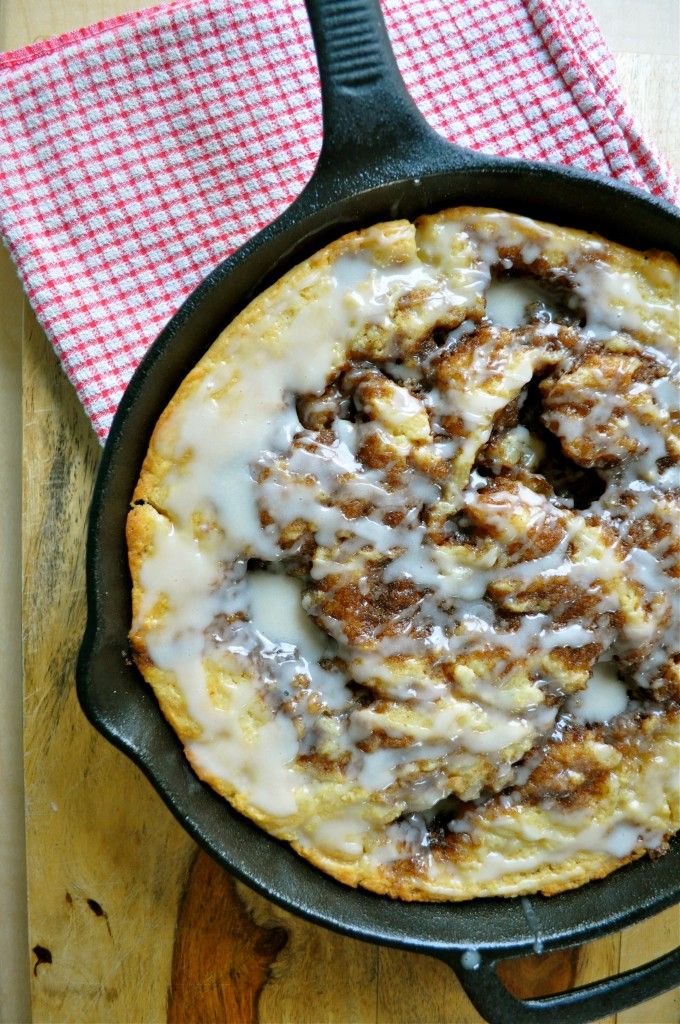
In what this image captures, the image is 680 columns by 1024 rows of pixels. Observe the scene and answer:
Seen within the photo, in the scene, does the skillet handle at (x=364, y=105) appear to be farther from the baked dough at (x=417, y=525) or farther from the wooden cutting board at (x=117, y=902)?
the wooden cutting board at (x=117, y=902)

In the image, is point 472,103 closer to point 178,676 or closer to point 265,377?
point 265,377

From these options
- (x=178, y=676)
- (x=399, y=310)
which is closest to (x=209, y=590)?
(x=178, y=676)

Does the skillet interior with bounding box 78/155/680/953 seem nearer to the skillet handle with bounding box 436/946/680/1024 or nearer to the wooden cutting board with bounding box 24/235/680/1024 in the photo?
the skillet handle with bounding box 436/946/680/1024

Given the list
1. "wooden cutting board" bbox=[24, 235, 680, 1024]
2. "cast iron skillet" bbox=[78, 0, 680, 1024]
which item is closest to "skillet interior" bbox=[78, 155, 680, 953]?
"cast iron skillet" bbox=[78, 0, 680, 1024]

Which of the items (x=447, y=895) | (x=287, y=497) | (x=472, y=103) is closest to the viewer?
(x=287, y=497)

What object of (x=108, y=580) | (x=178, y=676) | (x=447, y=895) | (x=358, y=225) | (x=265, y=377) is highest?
(x=358, y=225)

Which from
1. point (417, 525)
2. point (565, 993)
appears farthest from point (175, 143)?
point (565, 993)

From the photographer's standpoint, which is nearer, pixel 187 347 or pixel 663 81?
pixel 187 347

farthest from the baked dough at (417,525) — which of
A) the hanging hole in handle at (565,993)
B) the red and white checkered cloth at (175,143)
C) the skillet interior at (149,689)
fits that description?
the red and white checkered cloth at (175,143)
